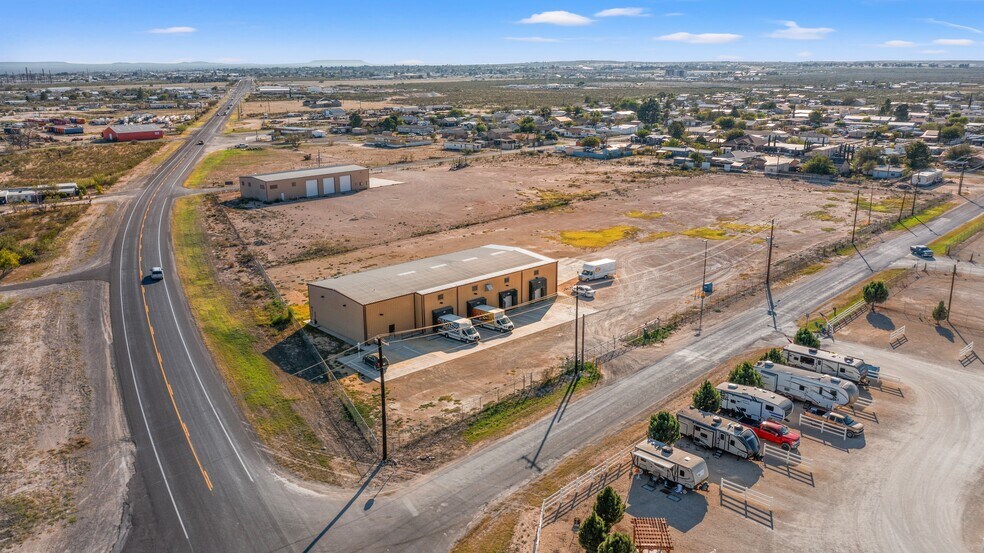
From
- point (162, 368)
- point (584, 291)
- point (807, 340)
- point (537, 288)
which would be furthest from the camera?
point (584, 291)

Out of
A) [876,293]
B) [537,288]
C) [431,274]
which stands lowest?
[537,288]

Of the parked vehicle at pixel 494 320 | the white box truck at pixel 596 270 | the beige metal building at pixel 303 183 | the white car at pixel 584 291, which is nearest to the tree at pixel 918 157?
the white box truck at pixel 596 270

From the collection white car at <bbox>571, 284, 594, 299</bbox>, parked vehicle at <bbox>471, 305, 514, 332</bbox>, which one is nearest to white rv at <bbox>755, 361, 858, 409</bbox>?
parked vehicle at <bbox>471, 305, 514, 332</bbox>

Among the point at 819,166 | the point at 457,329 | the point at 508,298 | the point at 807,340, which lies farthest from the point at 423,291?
the point at 819,166

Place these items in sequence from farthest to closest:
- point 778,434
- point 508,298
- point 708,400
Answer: point 508,298 → point 708,400 → point 778,434

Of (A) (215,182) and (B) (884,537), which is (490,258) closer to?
(B) (884,537)

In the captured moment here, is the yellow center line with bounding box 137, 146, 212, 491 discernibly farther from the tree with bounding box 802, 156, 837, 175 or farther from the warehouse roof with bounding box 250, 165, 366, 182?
the tree with bounding box 802, 156, 837, 175

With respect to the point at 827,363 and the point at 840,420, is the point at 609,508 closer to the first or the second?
the point at 840,420
